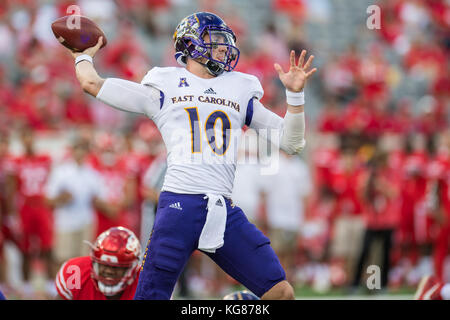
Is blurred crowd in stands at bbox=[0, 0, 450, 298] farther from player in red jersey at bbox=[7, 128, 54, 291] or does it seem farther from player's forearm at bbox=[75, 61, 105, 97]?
player's forearm at bbox=[75, 61, 105, 97]

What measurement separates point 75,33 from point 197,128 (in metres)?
0.87

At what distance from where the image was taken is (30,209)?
9344 millimetres

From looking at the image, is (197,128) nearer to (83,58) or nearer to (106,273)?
(83,58)

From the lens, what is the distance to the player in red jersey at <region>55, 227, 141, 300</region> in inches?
191

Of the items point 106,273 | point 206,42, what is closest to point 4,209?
point 106,273

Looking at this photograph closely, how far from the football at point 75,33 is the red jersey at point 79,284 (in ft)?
4.65

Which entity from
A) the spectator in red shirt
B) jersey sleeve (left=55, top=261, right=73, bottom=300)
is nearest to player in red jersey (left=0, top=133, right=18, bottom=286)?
the spectator in red shirt

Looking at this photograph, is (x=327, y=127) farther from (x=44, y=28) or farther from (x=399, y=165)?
(x=44, y=28)

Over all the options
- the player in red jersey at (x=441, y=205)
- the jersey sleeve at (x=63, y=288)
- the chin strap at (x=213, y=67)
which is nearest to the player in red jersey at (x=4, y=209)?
the jersey sleeve at (x=63, y=288)

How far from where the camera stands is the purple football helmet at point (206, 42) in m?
4.36

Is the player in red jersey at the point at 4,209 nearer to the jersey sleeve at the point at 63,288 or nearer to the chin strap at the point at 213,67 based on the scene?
the jersey sleeve at the point at 63,288

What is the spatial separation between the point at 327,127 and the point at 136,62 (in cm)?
300
